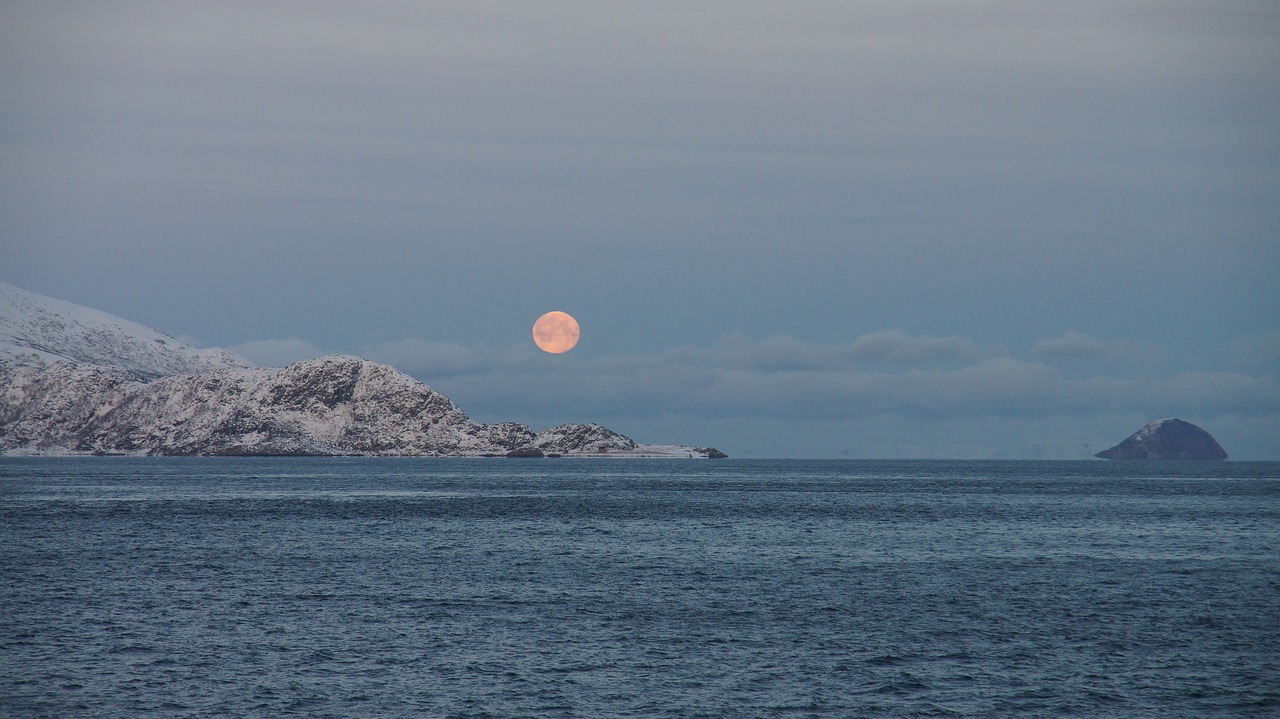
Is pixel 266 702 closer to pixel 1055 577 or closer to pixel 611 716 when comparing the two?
pixel 611 716

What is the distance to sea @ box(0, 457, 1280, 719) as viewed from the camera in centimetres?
4169

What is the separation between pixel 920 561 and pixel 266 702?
56.0 m

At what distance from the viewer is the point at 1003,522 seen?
125m

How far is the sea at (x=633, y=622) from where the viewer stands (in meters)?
41.7

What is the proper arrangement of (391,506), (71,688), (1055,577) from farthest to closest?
(391,506) < (1055,577) < (71,688)

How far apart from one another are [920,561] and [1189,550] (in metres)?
27.9

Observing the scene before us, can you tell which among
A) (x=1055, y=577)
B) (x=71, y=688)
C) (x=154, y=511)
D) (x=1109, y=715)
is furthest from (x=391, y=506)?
(x=1109, y=715)

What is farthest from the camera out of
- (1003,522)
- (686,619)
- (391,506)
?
(391,506)

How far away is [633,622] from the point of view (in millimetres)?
56156

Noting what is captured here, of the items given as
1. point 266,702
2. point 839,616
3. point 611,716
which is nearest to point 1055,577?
point 839,616

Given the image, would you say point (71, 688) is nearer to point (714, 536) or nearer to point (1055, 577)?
point (1055, 577)

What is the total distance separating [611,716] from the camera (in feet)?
129

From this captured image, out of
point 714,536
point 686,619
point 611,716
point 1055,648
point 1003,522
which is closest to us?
point 611,716

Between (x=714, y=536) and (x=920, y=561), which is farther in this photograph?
(x=714, y=536)
